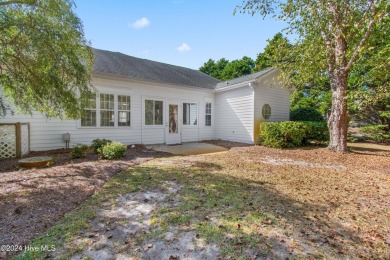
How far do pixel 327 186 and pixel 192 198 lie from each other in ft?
10.2

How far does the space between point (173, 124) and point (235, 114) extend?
11.8 ft

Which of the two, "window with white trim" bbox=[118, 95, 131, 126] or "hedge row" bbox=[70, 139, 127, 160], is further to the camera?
"window with white trim" bbox=[118, 95, 131, 126]

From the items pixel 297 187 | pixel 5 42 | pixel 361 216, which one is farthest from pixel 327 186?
pixel 5 42

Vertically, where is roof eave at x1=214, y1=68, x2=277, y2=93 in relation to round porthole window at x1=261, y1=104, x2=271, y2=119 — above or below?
above

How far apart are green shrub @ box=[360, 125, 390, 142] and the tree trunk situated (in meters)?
6.41

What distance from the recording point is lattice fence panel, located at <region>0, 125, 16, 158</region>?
6492mm

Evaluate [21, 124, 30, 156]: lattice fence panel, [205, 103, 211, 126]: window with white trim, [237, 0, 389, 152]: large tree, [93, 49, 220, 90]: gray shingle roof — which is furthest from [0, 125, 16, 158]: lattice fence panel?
[237, 0, 389, 152]: large tree

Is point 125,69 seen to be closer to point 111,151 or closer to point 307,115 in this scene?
point 111,151

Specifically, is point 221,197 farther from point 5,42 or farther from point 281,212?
point 5,42

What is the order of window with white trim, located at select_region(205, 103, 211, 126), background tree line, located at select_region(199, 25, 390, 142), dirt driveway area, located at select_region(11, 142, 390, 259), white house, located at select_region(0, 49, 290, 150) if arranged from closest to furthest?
1. dirt driveway area, located at select_region(11, 142, 390, 259)
2. background tree line, located at select_region(199, 25, 390, 142)
3. white house, located at select_region(0, 49, 290, 150)
4. window with white trim, located at select_region(205, 103, 211, 126)

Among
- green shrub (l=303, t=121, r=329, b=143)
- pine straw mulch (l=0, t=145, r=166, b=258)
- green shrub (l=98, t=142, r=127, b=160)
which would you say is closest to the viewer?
pine straw mulch (l=0, t=145, r=166, b=258)

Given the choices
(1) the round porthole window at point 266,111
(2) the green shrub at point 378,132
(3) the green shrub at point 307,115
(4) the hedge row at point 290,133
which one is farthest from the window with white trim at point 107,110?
(2) the green shrub at point 378,132

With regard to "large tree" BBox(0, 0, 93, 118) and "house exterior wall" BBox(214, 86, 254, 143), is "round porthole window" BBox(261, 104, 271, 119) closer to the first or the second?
"house exterior wall" BBox(214, 86, 254, 143)

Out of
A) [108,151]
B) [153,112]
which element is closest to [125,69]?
[153,112]
